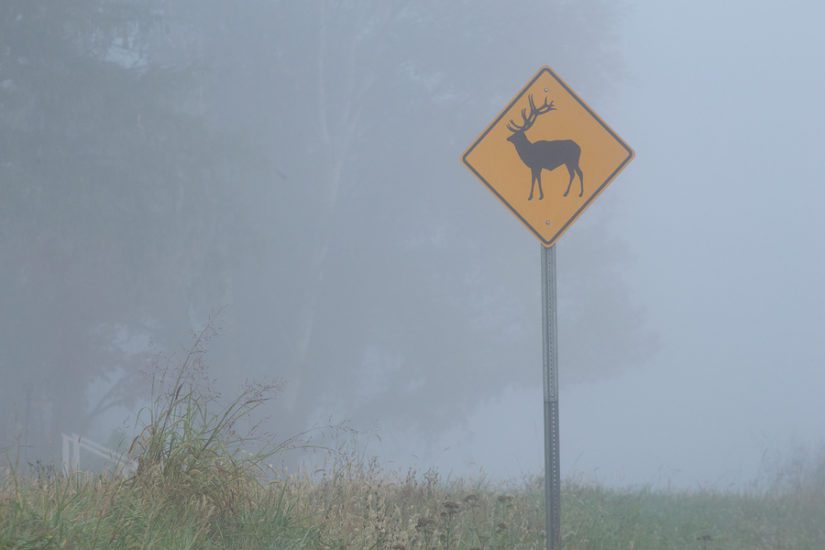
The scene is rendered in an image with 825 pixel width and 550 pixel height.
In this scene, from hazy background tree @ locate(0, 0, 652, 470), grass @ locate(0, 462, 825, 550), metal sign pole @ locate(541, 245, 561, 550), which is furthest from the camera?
hazy background tree @ locate(0, 0, 652, 470)

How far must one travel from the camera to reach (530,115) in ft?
27.9

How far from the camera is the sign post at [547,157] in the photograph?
8.36 metres

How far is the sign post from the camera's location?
8359mm

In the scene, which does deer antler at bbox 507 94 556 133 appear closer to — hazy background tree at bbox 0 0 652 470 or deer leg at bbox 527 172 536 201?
deer leg at bbox 527 172 536 201

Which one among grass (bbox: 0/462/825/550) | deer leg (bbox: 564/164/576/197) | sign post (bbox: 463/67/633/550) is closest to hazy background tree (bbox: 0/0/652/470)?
grass (bbox: 0/462/825/550)

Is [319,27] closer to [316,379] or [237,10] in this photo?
[237,10]

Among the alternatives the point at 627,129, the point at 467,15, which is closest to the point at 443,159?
the point at 467,15

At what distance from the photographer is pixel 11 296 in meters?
28.9

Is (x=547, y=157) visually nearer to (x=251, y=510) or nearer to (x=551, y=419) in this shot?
(x=551, y=419)

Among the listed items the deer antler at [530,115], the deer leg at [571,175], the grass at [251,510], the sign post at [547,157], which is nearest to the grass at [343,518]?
the grass at [251,510]

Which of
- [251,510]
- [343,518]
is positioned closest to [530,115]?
[343,518]

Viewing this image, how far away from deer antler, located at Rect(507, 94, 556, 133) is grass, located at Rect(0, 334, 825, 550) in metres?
2.41

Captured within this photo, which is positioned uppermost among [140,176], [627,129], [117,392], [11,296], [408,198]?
[627,129]

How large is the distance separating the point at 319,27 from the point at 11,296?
12.8 m
